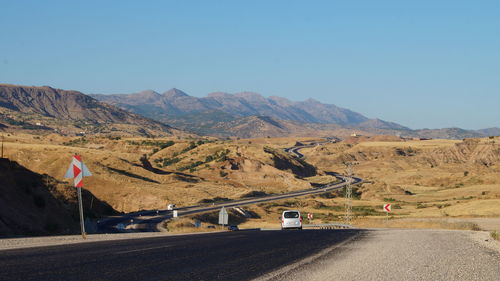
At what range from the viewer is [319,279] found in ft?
42.7

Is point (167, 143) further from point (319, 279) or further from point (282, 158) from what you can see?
point (319, 279)

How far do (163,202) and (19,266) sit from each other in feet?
263

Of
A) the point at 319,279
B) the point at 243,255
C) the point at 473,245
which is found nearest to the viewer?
the point at 319,279

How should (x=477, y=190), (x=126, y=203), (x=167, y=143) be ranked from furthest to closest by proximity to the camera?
(x=167, y=143) → (x=477, y=190) → (x=126, y=203)

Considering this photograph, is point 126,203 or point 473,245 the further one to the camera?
point 126,203

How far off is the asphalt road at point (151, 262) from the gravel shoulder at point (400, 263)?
0.90 metres

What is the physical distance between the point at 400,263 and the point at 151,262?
7.05 metres

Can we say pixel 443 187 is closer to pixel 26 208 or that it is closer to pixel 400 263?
pixel 26 208

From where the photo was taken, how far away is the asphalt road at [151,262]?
12.4 metres

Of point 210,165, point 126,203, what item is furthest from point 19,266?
point 210,165

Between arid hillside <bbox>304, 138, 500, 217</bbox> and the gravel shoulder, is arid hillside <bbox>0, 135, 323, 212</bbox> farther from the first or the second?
the gravel shoulder

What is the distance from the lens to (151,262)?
47.9ft

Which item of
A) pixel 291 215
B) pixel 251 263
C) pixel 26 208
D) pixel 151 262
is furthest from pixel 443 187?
pixel 151 262

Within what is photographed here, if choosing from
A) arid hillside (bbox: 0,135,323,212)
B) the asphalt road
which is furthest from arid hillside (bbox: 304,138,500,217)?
the asphalt road
